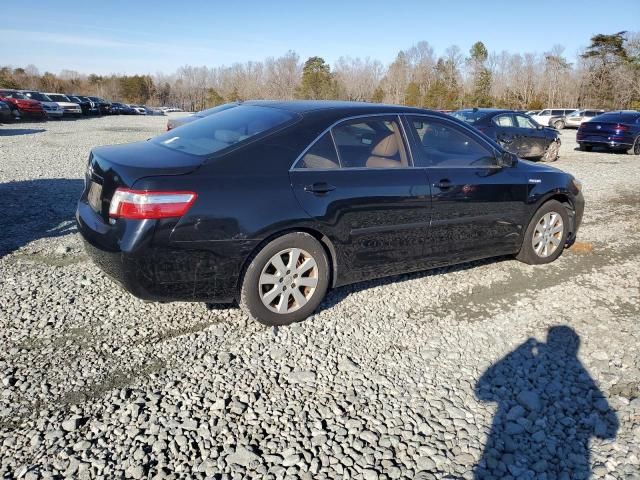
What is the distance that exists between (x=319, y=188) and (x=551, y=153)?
1320 cm

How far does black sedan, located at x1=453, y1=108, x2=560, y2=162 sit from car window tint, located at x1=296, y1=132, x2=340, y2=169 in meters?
9.40

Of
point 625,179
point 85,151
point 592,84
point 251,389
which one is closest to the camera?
point 251,389

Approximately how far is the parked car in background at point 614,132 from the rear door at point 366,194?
15665mm

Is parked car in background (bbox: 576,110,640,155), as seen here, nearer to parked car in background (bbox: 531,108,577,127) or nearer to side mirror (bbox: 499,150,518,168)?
side mirror (bbox: 499,150,518,168)

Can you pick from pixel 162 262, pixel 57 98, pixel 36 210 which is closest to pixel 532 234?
pixel 162 262

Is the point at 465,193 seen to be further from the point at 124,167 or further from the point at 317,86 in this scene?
the point at 317,86

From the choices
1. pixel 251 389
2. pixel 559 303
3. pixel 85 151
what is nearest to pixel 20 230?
pixel 251 389

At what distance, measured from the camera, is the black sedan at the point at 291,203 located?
3.20 m

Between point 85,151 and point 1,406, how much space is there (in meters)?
12.7

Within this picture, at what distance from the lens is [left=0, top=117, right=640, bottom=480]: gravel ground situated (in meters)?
2.39

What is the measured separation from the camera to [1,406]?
2.67 m

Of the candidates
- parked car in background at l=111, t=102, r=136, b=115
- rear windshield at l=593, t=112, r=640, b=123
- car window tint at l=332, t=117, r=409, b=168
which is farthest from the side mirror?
parked car in background at l=111, t=102, r=136, b=115

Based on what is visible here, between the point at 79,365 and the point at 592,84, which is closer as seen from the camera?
the point at 79,365

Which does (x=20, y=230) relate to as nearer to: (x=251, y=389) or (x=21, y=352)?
(x=21, y=352)
